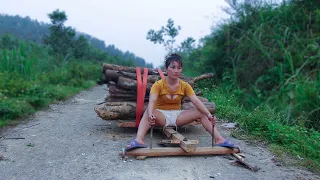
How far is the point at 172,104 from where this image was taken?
14.5ft

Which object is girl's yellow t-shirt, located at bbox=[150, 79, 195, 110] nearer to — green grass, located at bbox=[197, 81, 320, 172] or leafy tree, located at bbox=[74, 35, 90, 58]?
green grass, located at bbox=[197, 81, 320, 172]

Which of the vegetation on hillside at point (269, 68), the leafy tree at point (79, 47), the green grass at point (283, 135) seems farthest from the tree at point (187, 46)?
the green grass at point (283, 135)

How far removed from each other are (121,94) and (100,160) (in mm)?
1444

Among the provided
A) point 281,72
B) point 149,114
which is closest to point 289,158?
point 149,114

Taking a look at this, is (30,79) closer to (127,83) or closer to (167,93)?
(127,83)

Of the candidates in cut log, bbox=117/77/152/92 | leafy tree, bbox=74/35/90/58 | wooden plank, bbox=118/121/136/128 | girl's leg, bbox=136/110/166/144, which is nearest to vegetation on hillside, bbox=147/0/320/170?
girl's leg, bbox=136/110/166/144

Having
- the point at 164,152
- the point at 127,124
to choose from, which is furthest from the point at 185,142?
the point at 127,124

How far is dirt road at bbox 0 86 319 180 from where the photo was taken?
3211 mm

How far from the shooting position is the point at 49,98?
7.96m

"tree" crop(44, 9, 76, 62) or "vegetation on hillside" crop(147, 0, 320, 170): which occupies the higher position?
"tree" crop(44, 9, 76, 62)

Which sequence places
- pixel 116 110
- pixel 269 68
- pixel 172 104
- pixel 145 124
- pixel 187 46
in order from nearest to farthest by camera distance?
pixel 145 124
pixel 172 104
pixel 116 110
pixel 269 68
pixel 187 46

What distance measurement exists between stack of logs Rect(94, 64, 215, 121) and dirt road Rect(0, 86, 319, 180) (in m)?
0.31

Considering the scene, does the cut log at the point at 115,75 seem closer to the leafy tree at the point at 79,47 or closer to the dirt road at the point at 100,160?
the dirt road at the point at 100,160

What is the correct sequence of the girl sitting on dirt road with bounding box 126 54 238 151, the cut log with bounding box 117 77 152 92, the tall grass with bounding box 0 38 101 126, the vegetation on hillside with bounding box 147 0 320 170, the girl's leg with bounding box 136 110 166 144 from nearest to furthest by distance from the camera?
1. the girl's leg with bounding box 136 110 166 144
2. the girl sitting on dirt road with bounding box 126 54 238 151
3. the cut log with bounding box 117 77 152 92
4. the vegetation on hillside with bounding box 147 0 320 170
5. the tall grass with bounding box 0 38 101 126
